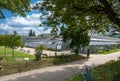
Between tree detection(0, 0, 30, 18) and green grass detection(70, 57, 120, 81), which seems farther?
tree detection(0, 0, 30, 18)

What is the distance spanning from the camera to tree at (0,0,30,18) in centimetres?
1630

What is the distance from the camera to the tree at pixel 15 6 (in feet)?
53.5

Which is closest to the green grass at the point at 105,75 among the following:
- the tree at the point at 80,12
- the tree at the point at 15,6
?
the tree at the point at 80,12

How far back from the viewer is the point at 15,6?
17.2 m

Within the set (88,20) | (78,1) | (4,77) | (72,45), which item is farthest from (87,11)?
(72,45)

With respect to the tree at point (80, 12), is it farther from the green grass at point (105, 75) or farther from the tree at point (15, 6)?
the green grass at point (105, 75)

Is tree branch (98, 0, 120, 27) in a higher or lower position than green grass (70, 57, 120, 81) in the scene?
higher

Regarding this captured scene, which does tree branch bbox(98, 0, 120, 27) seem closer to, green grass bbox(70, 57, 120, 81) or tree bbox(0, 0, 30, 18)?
green grass bbox(70, 57, 120, 81)

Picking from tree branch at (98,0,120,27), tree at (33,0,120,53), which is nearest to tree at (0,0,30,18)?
tree at (33,0,120,53)

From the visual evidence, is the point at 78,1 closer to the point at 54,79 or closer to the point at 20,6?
the point at 20,6

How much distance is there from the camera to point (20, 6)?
690 inches

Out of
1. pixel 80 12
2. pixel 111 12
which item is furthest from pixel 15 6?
pixel 111 12

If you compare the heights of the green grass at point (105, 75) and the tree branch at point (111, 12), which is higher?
the tree branch at point (111, 12)

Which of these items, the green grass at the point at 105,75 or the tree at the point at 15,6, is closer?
the green grass at the point at 105,75
